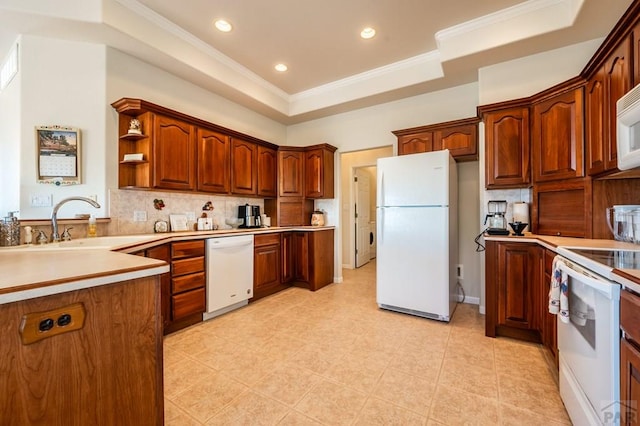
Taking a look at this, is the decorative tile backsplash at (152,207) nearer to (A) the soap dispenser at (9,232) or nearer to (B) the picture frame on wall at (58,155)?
(B) the picture frame on wall at (58,155)

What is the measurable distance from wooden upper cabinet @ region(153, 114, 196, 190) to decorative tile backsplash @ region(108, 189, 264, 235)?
31 cm

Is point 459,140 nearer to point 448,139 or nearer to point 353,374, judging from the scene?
point 448,139

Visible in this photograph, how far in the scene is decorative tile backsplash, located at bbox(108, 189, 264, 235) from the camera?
266 centimetres

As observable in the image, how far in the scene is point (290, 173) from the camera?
4.28 meters

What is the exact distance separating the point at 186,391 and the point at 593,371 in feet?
7.06

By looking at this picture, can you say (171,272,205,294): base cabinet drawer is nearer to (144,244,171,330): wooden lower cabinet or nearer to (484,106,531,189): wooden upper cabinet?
(144,244,171,330): wooden lower cabinet

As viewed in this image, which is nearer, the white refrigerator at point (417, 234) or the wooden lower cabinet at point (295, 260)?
the white refrigerator at point (417, 234)

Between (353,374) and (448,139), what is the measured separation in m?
2.76

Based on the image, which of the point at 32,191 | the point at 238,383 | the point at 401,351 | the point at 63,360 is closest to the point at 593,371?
the point at 401,351

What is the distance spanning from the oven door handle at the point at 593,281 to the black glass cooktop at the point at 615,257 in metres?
0.08

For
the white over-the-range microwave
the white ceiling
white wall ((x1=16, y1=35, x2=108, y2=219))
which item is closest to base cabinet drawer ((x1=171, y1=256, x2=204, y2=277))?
white wall ((x1=16, y1=35, x2=108, y2=219))

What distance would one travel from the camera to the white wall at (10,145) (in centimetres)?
242

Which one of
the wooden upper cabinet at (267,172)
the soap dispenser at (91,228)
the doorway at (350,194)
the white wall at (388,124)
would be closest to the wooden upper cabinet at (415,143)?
the white wall at (388,124)

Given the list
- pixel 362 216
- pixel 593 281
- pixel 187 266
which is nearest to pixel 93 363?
pixel 187 266
